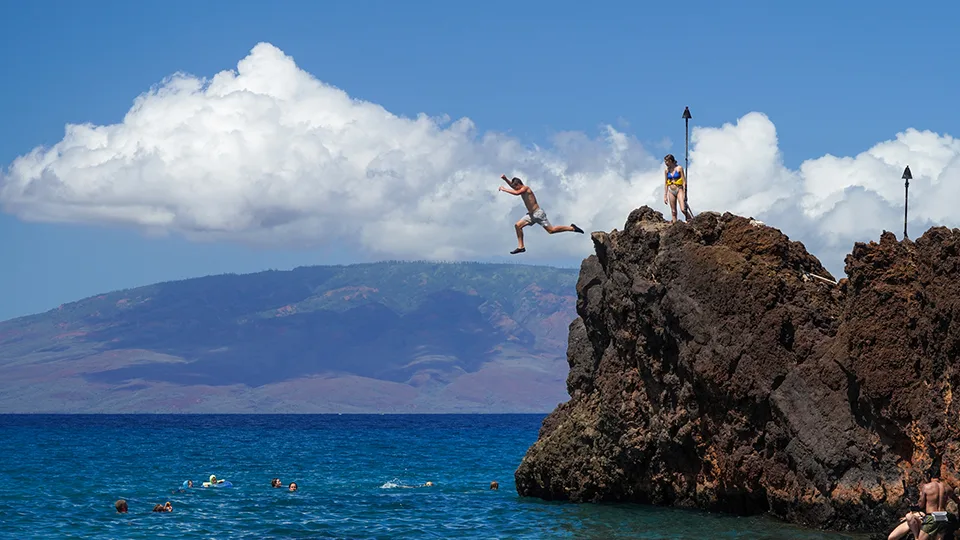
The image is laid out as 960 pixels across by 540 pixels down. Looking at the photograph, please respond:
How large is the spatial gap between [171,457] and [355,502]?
36940 mm

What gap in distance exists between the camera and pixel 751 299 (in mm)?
29750

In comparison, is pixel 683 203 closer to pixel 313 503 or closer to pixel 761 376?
pixel 761 376

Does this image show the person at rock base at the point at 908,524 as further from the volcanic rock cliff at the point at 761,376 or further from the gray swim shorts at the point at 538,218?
the gray swim shorts at the point at 538,218

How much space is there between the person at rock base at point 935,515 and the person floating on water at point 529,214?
10.4 meters

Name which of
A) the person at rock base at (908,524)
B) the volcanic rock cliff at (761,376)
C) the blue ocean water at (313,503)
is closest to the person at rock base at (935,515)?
the person at rock base at (908,524)

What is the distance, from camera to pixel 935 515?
22.5 meters

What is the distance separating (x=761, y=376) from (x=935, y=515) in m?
7.26

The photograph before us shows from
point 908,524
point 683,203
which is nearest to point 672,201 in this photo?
point 683,203

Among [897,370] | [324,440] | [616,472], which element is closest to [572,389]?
[616,472]

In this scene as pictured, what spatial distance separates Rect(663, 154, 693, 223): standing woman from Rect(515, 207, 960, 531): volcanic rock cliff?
515 mm

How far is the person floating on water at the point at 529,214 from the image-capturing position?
29.7 meters

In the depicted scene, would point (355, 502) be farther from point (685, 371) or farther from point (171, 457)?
point (171, 457)

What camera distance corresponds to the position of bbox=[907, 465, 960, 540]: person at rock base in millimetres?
22562

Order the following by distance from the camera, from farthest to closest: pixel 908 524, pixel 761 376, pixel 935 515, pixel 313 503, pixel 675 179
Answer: pixel 313 503, pixel 675 179, pixel 761 376, pixel 908 524, pixel 935 515
